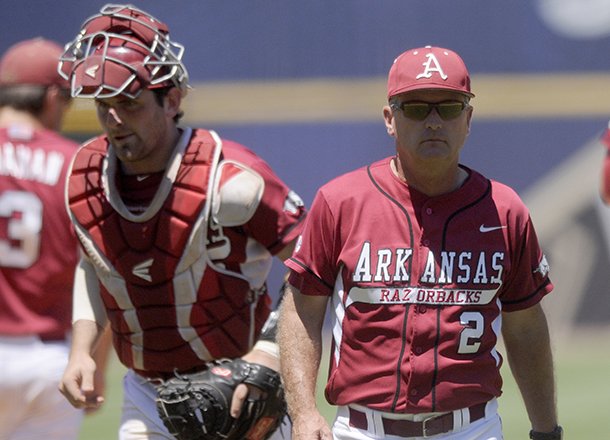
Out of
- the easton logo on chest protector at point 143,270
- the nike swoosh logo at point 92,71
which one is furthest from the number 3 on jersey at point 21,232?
the nike swoosh logo at point 92,71

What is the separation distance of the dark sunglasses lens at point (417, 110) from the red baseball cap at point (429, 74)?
5 cm

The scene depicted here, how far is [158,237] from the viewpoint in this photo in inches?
171

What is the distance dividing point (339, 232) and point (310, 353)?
0.40 metres

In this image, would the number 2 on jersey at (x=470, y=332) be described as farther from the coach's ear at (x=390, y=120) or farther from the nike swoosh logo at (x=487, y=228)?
the coach's ear at (x=390, y=120)

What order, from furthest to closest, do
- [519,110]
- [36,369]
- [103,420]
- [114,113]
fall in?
[519,110] → [103,420] → [36,369] → [114,113]

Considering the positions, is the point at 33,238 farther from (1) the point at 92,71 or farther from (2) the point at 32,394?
(1) the point at 92,71

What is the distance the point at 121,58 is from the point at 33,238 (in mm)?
1013

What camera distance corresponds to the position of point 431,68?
3697 millimetres

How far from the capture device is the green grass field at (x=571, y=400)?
7.84 metres

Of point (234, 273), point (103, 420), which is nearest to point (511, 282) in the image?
point (234, 273)

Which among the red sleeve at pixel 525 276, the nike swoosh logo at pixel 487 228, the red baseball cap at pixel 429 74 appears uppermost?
the red baseball cap at pixel 429 74

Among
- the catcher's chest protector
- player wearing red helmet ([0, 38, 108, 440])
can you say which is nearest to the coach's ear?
the catcher's chest protector

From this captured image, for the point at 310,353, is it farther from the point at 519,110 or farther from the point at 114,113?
the point at 519,110

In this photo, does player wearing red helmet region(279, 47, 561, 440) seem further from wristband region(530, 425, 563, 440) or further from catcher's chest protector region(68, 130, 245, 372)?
catcher's chest protector region(68, 130, 245, 372)
